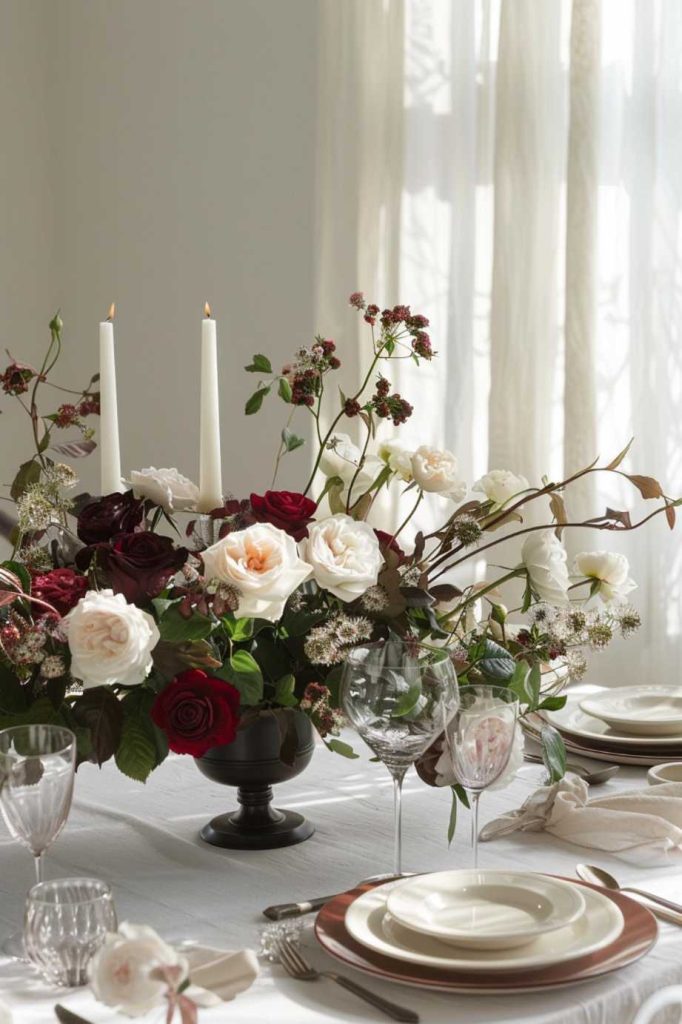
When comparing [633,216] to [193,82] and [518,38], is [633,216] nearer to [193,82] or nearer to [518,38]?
[518,38]

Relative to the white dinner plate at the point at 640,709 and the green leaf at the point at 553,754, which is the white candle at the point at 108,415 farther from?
the white dinner plate at the point at 640,709

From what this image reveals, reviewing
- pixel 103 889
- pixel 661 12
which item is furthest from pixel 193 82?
pixel 103 889

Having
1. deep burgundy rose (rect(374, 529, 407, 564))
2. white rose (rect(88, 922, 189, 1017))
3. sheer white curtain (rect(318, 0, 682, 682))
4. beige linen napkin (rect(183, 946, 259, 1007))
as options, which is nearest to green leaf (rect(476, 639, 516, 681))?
deep burgundy rose (rect(374, 529, 407, 564))

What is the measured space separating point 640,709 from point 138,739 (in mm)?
783

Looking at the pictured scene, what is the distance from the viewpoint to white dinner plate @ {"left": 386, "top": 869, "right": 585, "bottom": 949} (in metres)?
0.95

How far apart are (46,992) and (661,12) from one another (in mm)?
2600

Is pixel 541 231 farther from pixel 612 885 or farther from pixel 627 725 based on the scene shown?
pixel 612 885

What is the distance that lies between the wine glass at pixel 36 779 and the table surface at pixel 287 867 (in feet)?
0.37

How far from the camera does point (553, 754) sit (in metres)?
1.29

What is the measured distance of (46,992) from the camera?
964mm

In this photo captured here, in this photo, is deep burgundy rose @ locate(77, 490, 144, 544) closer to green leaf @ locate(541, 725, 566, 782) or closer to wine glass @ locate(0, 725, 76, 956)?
wine glass @ locate(0, 725, 76, 956)

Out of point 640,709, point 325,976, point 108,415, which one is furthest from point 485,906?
point 640,709

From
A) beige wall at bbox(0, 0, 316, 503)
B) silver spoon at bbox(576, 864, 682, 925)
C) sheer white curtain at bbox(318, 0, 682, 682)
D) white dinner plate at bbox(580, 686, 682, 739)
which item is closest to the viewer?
silver spoon at bbox(576, 864, 682, 925)

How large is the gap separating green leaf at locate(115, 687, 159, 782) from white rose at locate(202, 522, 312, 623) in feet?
0.44
